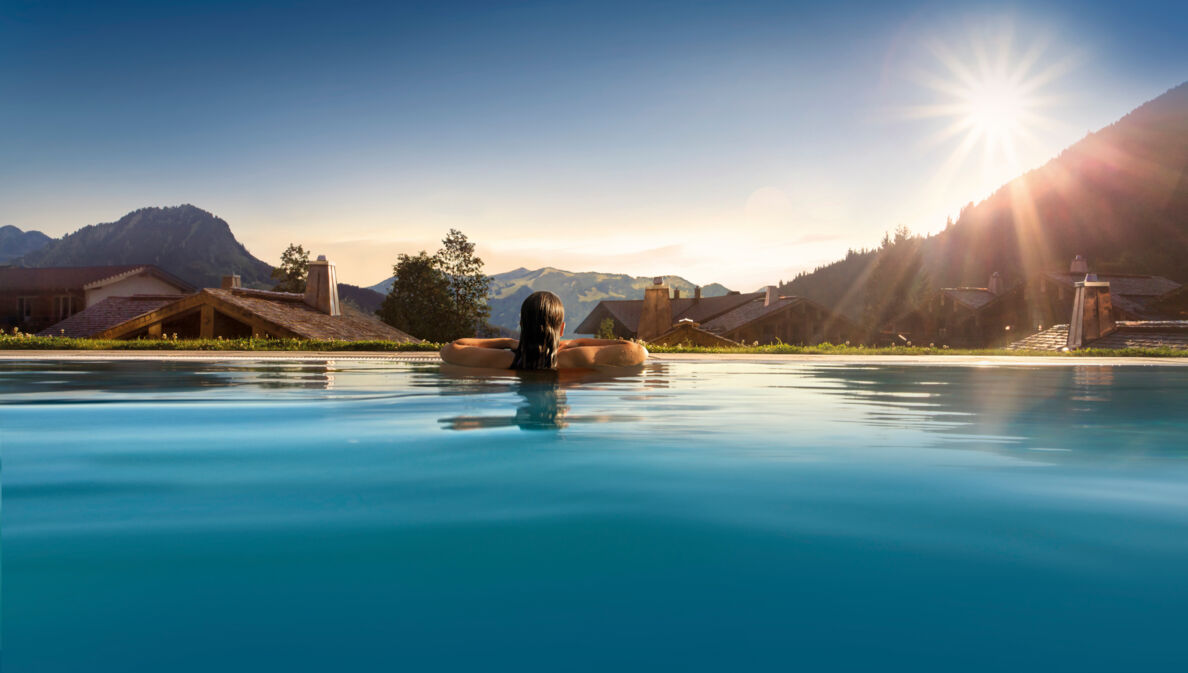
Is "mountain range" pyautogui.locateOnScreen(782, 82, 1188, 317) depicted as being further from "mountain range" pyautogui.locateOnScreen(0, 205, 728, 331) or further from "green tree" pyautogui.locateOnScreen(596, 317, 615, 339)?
"mountain range" pyautogui.locateOnScreen(0, 205, 728, 331)

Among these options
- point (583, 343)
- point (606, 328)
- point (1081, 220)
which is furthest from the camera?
point (1081, 220)

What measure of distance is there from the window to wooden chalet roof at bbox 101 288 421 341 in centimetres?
2172

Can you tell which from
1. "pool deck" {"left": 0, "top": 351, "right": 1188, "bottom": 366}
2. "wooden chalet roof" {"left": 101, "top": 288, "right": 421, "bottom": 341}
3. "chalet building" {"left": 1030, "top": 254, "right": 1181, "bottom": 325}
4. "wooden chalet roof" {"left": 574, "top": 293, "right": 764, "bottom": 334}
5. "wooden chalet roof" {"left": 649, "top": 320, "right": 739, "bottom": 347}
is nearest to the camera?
"pool deck" {"left": 0, "top": 351, "right": 1188, "bottom": 366}

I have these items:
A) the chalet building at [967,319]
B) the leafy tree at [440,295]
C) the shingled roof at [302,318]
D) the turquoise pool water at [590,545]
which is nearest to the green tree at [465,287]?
the leafy tree at [440,295]

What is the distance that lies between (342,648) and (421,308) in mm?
46180

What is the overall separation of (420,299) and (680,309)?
2024 centimetres

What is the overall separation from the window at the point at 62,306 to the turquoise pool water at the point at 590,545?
44944 mm

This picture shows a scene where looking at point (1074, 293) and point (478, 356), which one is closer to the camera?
point (478, 356)

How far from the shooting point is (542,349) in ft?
37.8

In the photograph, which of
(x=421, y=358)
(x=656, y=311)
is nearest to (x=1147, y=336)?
(x=656, y=311)

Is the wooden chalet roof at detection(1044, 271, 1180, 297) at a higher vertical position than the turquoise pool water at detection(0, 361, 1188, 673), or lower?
higher

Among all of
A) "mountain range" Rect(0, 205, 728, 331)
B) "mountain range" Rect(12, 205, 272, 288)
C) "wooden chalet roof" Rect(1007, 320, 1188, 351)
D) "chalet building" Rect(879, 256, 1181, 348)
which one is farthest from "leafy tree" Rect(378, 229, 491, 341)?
"mountain range" Rect(12, 205, 272, 288)

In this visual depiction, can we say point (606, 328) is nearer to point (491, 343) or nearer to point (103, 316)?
point (103, 316)

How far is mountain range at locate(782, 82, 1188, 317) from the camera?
82750mm
